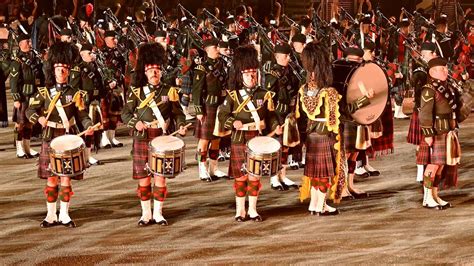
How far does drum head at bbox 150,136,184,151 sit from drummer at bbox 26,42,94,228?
566 mm

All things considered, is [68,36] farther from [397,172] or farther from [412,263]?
[412,263]

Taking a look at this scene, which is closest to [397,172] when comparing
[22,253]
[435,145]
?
[435,145]

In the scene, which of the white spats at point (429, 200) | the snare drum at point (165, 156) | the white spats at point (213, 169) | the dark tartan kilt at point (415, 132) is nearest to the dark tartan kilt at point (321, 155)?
the white spats at point (429, 200)

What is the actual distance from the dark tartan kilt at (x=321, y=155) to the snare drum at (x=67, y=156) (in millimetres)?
1912

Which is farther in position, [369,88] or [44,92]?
[369,88]

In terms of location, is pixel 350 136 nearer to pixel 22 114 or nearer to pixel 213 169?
pixel 213 169

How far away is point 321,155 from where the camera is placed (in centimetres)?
873

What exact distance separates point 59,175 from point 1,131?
6.58m

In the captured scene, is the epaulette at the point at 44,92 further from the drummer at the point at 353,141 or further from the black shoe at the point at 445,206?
the black shoe at the point at 445,206

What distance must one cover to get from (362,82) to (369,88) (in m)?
0.08

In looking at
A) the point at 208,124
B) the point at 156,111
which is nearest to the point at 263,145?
the point at 156,111

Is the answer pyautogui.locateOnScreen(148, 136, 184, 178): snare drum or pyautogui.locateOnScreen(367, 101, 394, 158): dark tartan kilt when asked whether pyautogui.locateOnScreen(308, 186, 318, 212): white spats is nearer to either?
pyautogui.locateOnScreen(148, 136, 184, 178): snare drum

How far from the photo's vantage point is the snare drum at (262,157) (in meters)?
8.48

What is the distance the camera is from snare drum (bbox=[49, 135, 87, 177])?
27.0 ft
